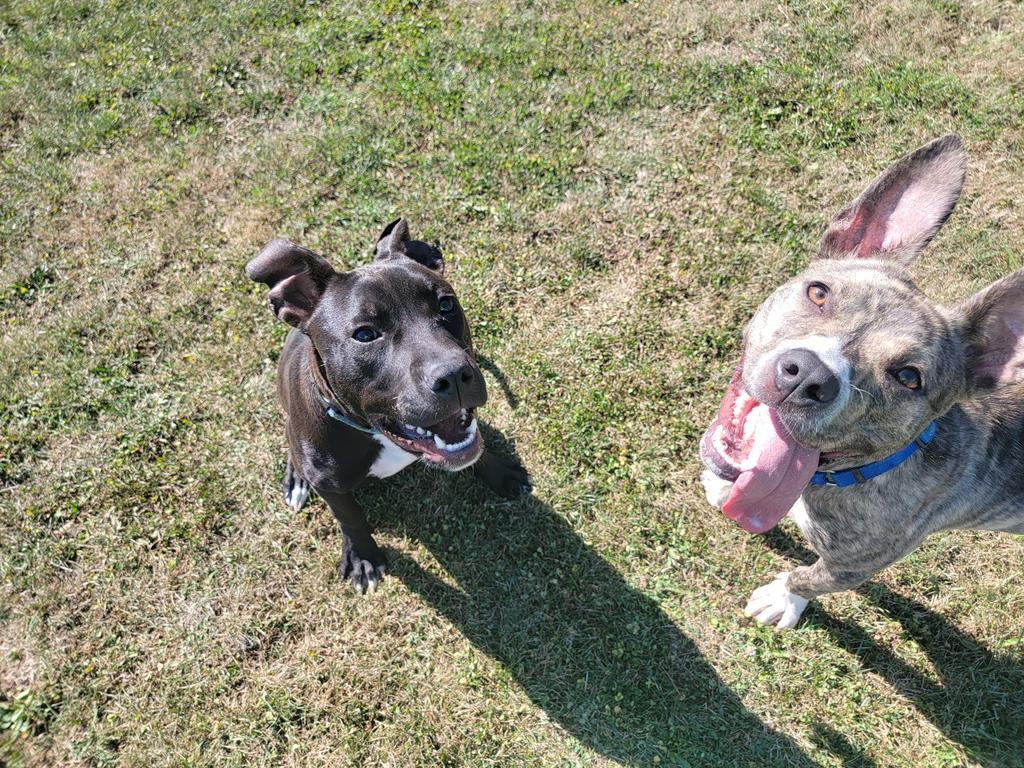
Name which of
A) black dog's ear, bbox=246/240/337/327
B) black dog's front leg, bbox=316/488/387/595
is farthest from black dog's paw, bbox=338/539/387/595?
black dog's ear, bbox=246/240/337/327

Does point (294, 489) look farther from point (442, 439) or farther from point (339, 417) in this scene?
point (442, 439)

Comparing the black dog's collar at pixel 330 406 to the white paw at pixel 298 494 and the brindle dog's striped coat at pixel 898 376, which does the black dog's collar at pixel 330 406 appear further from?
the brindle dog's striped coat at pixel 898 376

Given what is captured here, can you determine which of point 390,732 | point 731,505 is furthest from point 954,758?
point 390,732

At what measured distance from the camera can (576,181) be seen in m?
7.10

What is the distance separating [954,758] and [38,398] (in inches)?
306

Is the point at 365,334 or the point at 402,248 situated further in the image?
the point at 402,248

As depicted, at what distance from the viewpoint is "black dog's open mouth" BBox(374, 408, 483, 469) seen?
3.99m

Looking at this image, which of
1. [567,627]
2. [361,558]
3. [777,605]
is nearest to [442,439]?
[361,558]

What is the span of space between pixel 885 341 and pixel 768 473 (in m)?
0.91

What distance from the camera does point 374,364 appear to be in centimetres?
381

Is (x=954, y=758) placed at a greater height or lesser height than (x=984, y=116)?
lesser

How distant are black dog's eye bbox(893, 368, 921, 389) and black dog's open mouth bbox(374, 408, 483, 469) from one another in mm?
2213

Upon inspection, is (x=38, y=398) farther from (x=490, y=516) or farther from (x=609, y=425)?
(x=609, y=425)

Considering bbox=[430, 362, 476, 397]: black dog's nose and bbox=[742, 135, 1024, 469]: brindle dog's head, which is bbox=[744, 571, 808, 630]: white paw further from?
bbox=[430, 362, 476, 397]: black dog's nose
